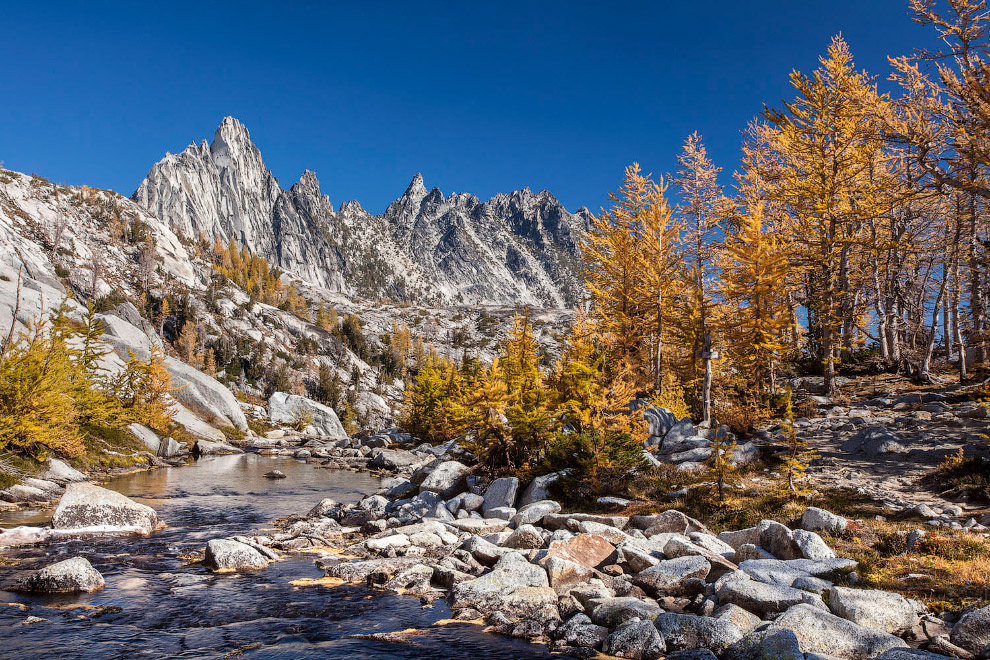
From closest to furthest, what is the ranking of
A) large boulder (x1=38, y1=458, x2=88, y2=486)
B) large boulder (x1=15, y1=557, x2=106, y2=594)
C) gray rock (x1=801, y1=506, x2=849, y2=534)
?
large boulder (x1=15, y1=557, x2=106, y2=594)
gray rock (x1=801, y1=506, x2=849, y2=534)
large boulder (x1=38, y1=458, x2=88, y2=486)

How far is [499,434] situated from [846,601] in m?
12.3

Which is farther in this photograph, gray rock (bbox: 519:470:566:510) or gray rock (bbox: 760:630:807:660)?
gray rock (bbox: 519:470:566:510)

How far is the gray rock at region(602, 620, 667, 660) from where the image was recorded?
7395mm

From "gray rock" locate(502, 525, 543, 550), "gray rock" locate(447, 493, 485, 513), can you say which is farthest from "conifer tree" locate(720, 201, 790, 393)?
"gray rock" locate(502, 525, 543, 550)

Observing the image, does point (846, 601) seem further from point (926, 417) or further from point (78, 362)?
point (78, 362)

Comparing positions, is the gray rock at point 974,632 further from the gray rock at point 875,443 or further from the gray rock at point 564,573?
the gray rock at point 875,443

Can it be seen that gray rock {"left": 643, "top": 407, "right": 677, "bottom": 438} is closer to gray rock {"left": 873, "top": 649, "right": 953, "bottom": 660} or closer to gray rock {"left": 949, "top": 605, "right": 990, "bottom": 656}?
gray rock {"left": 949, "top": 605, "right": 990, "bottom": 656}

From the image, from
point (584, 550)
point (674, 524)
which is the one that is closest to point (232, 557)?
point (584, 550)

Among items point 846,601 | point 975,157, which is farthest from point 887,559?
point 975,157

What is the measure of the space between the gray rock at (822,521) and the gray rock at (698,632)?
15.3 ft

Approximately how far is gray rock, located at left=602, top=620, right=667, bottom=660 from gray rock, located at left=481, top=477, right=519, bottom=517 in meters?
9.91

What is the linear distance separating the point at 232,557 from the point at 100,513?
20.0 ft

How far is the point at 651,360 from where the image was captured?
2645cm

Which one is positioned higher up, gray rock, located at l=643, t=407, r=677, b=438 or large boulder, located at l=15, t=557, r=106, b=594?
gray rock, located at l=643, t=407, r=677, b=438
